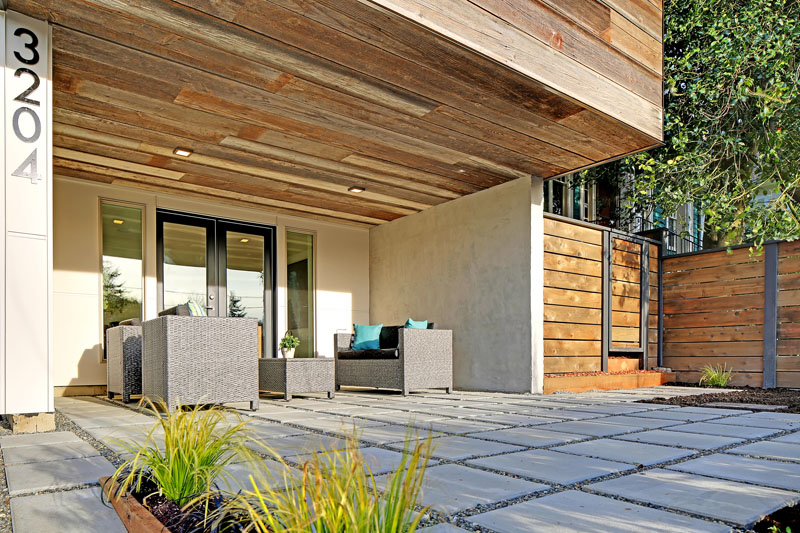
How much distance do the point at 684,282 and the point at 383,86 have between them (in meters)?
5.60

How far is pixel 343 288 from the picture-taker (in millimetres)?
7793

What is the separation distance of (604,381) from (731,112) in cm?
396

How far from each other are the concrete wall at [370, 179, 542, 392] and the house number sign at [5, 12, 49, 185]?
4281mm

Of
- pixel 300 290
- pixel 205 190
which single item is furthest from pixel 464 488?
pixel 300 290

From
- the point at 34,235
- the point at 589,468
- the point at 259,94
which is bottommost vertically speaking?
the point at 589,468

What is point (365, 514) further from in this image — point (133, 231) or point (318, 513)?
point (133, 231)

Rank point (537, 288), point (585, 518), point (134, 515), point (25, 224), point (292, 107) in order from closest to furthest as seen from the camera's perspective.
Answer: point (134, 515) < point (585, 518) < point (25, 224) < point (292, 107) < point (537, 288)

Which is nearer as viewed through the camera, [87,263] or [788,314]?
[87,263]

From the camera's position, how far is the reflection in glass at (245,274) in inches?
272

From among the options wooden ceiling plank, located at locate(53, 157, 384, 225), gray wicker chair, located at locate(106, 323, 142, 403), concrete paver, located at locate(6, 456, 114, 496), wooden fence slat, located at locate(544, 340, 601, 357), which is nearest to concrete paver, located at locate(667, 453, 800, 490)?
concrete paver, located at locate(6, 456, 114, 496)

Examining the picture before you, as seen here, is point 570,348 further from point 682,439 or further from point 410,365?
point 682,439

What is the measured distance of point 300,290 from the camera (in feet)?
24.5

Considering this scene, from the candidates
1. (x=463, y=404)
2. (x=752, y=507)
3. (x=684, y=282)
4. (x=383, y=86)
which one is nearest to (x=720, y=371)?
(x=684, y=282)

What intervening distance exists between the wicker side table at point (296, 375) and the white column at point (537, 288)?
2039 mm
